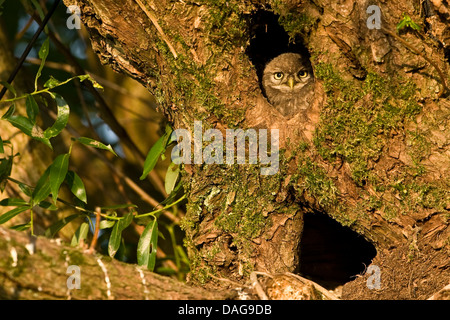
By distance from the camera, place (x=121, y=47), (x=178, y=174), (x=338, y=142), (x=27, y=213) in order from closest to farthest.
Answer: (x=338, y=142)
(x=121, y=47)
(x=178, y=174)
(x=27, y=213)

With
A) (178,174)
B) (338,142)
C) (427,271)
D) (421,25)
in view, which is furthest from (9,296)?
(421,25)

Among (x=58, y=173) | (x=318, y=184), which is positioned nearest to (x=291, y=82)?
(x=318, y=184)

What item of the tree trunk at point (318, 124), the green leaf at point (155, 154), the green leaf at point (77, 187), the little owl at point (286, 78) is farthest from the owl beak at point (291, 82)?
the green leaf at point (77, 187)

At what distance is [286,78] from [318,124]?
4.28ft

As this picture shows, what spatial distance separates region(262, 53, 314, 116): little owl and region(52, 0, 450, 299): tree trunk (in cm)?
102

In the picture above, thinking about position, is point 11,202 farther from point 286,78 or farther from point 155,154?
point 286,78

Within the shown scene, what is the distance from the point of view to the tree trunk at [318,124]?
184 cm

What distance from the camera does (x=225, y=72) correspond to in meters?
1.98

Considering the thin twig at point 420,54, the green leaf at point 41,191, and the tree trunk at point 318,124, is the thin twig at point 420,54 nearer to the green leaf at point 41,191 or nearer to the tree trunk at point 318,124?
the tree trunk at point 318,124

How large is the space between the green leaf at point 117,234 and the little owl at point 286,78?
1.30 meters
